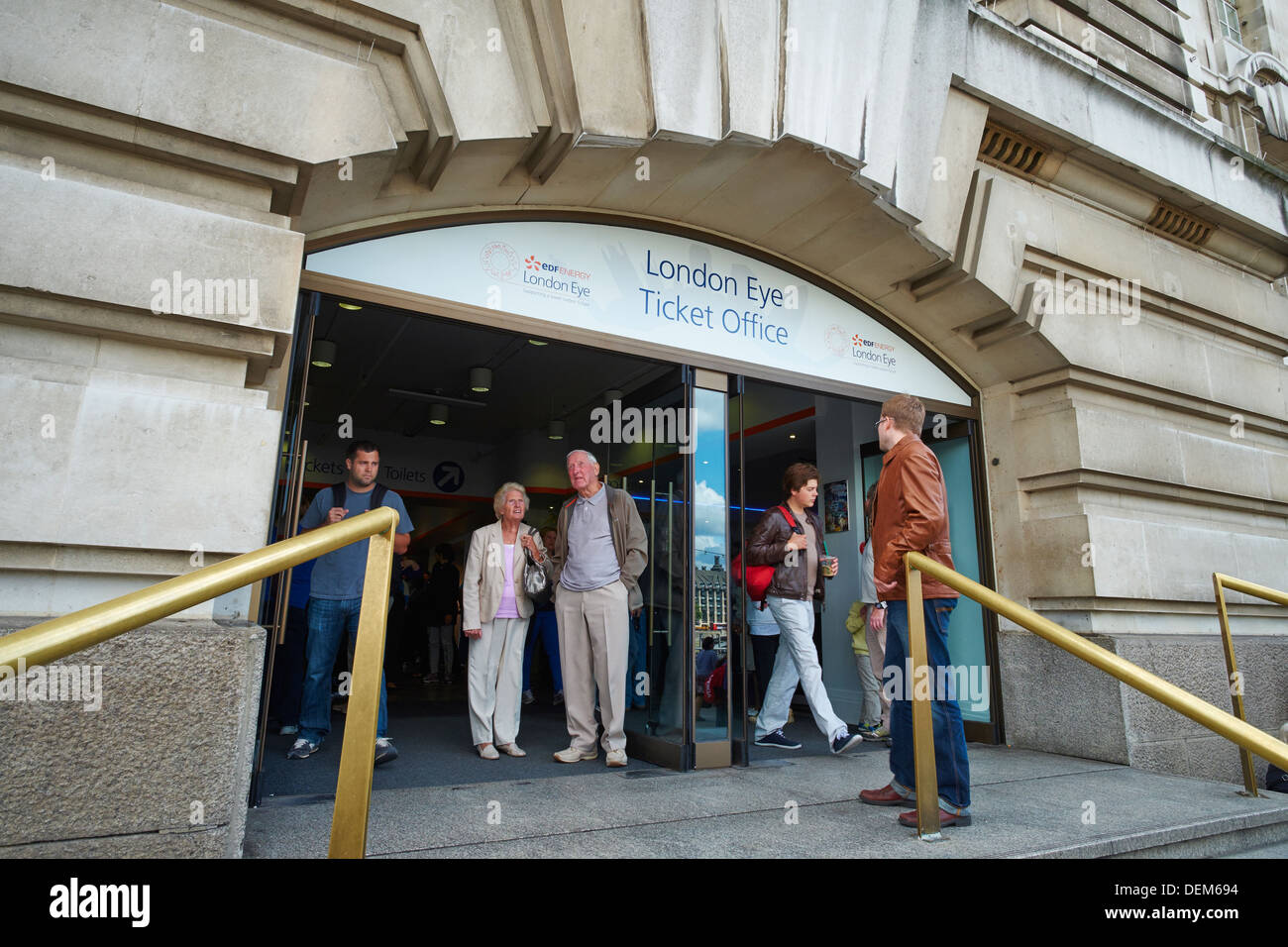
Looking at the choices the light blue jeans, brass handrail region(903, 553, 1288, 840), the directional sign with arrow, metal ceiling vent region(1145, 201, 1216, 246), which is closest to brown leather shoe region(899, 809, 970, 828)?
brass handrail region(903, 553, 1288, 840)

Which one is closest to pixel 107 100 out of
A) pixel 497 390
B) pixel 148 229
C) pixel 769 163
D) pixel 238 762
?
pixel 148 229

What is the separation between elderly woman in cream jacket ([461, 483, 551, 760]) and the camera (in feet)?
16.7

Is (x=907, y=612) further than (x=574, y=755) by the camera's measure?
No

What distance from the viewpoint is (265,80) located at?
3.22 meters

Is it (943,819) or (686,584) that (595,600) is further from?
(943,819)

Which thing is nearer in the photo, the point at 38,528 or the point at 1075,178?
the point at 38,528

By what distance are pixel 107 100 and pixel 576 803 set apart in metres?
3.53

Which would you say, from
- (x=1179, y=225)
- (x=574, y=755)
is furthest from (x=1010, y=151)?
(x=574, y=755)

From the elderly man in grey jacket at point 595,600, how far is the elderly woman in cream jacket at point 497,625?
11.7 inches

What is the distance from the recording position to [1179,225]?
22.4ft

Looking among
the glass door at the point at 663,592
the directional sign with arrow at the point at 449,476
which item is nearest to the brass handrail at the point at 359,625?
the glass door at the point at 663,592

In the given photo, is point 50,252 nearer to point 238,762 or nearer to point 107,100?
point 107,100

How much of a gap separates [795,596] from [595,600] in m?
1.44
